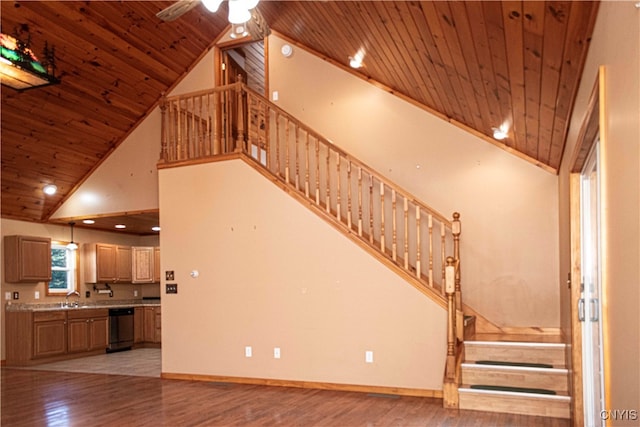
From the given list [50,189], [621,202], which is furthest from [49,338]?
[621,202]

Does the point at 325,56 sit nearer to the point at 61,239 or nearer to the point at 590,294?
the point at 590,294

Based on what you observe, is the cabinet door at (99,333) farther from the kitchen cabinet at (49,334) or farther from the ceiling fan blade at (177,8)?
the ceiling fan blade at (177,8)

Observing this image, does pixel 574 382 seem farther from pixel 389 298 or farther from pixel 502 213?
pixel 502 213

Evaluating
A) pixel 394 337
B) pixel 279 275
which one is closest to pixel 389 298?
pixel 394 337

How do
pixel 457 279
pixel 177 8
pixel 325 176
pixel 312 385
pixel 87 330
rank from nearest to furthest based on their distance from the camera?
pixel 177 8 → pixel 457 279 → pixel 312 385 → pixel 325 176 → pixel 87 330

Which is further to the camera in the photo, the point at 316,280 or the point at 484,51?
the point at 316,280

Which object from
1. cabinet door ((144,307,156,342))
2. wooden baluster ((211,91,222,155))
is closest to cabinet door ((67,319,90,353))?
cabinet door ((144,307,156,342))

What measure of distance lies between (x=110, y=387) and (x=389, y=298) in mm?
3397

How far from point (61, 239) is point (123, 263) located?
1.31 m

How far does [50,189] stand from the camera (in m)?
8.08

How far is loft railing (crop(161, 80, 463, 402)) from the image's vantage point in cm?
572

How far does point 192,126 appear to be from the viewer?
7.30 metres

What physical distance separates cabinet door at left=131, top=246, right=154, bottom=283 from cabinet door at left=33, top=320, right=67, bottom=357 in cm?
203

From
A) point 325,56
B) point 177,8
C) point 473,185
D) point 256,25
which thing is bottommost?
point 473,185
